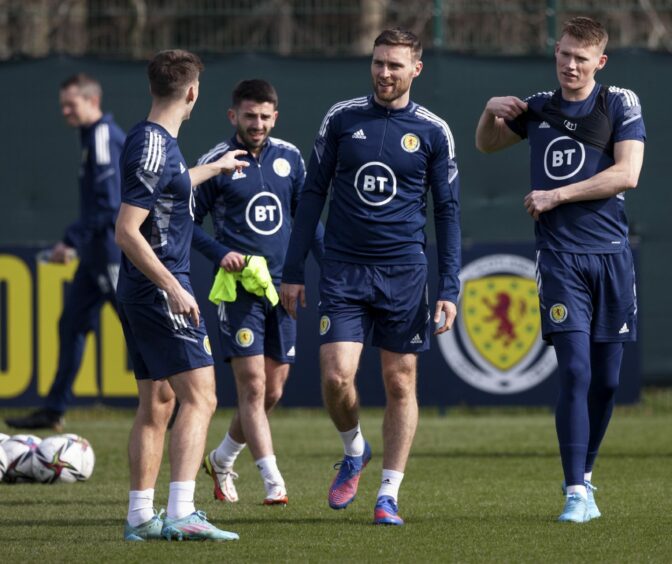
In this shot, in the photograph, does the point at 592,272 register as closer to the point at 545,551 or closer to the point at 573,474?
the point at 573,474

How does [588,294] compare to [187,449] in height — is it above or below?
above

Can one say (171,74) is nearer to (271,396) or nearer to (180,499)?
(180,499)

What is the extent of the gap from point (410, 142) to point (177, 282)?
1.53m

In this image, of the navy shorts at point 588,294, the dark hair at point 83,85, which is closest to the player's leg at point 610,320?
the navy shorts at point 588,294

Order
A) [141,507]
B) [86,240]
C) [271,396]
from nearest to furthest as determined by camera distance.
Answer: [141,507], [271,396], [86,240]

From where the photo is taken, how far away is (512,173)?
13117mm

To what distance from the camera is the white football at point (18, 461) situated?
859 cm

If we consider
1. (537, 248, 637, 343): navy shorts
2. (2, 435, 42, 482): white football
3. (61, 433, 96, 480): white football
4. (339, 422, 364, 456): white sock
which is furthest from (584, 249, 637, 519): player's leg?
(2, 435, 42, 482): white football

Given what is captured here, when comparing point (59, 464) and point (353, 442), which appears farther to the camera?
point (59, 464)

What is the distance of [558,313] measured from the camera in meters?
6.75

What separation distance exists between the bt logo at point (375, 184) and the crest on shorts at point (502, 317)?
5456 millimetres

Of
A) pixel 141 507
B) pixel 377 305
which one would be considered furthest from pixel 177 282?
pixel 377 305

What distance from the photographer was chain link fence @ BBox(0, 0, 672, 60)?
13461 millimetres

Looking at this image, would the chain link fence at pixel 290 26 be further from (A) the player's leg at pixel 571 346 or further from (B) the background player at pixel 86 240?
(A) the player's leg at pixel 571 346
